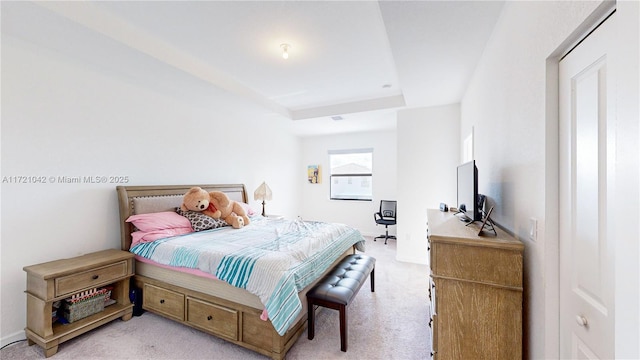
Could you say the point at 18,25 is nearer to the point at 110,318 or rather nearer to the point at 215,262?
the point at 215,262

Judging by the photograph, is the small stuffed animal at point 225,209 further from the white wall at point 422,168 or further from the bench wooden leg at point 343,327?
the white wall at point 422,168

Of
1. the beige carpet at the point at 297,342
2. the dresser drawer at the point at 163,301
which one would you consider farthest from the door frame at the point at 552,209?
the dresser drawer at the point at 163,301

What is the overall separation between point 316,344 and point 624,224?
205cm

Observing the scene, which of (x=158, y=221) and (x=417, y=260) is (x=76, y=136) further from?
(x=417, y=260)

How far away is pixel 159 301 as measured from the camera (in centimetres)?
234

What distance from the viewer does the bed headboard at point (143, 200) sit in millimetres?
2623

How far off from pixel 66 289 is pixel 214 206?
154 centimetres

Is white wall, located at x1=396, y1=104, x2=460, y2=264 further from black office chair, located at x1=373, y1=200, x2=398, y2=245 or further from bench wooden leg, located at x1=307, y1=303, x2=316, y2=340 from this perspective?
bench wooden leg, located at x1=307, y1=303, x2=316, y2=340

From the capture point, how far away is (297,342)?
6.70 feet

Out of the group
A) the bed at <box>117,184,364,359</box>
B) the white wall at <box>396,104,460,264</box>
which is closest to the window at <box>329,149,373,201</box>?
the white wall at <box>396,104,460,264</box>

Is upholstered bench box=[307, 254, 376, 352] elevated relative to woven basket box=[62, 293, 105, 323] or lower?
elevated

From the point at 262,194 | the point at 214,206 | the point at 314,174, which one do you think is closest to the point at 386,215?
the point at 314,174

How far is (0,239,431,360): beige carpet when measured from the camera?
6.26ft

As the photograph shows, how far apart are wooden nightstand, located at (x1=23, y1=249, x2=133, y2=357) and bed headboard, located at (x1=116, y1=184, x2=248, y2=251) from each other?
34 centimetres
